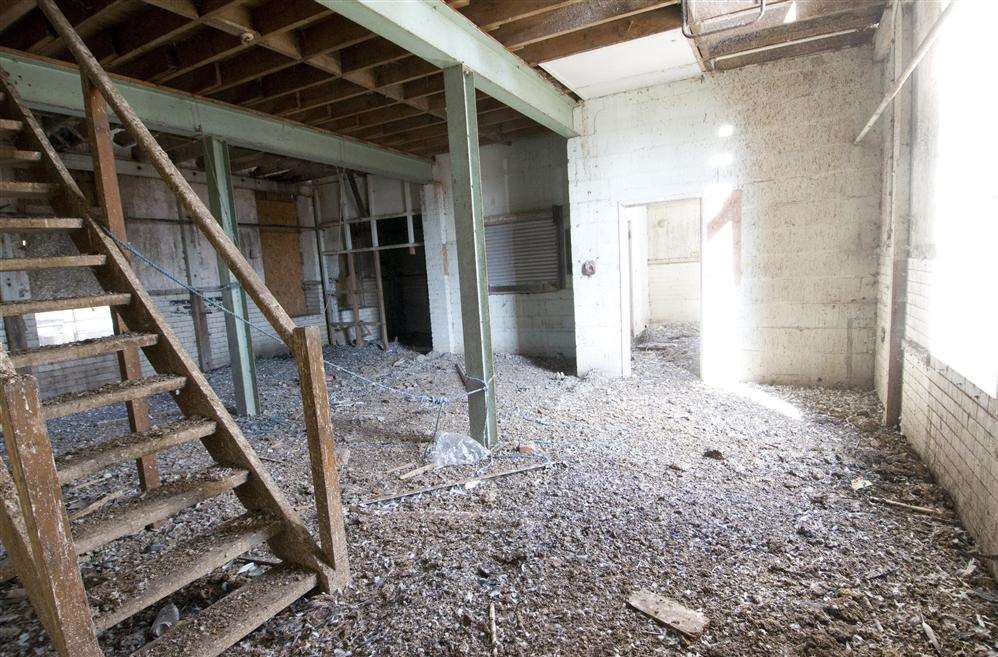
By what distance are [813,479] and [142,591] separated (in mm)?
3625

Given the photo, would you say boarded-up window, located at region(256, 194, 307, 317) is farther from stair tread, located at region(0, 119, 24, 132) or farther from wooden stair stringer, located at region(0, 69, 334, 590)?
wooden stair stringer, located at region(0, 69, 334, 590)

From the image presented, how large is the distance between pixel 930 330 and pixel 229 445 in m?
4.17

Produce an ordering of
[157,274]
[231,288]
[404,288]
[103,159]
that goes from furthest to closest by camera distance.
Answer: [404,288] < [157,274] < [231,288] < [103,159]

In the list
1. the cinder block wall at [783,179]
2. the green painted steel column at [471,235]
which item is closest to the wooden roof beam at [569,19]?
the green painted steel column at [471,235]

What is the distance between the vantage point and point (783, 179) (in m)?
4.91

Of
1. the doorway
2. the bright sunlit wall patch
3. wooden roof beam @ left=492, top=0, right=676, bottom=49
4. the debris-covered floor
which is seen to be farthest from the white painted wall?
the bright sunlit wall patch

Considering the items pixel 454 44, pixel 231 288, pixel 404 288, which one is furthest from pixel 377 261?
pixel 454 44

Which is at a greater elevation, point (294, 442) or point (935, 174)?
point (935, 174)

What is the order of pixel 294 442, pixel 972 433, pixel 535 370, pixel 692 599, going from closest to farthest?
pixel 692 599, pixel 972 433, pixel 294 442, pixel 535 370

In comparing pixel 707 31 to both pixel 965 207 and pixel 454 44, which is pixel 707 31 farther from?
pixel 965 207

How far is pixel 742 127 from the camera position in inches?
197

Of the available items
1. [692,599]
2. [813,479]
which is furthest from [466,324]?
[813,479]

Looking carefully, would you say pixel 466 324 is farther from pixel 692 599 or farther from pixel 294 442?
pixel 692 599

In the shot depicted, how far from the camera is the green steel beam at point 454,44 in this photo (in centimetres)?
281
